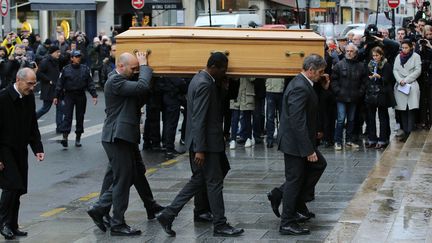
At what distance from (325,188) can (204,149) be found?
3.29 meters

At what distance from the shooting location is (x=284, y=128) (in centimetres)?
940

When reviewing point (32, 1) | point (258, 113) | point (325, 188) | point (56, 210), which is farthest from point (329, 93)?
point (32, 1)

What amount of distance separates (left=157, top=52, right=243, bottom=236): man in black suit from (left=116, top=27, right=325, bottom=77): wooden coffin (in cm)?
40

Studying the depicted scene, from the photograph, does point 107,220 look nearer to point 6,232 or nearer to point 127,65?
point 6,232

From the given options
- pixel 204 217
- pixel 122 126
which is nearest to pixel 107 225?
pixel 204 217

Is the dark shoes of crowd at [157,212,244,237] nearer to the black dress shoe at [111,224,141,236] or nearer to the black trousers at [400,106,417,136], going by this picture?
the black dress shoe at [111,224,141,236]

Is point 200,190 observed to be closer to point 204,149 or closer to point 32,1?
point 204,149

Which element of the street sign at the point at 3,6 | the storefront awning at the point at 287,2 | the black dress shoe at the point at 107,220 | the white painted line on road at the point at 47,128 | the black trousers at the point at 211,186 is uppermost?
the storefront awning at the point at 287,2

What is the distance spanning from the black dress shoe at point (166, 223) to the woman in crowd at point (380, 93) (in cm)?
749

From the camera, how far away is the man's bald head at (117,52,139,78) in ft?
30.6

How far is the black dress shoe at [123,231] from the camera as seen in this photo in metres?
9.43

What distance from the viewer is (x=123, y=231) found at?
9445 mm

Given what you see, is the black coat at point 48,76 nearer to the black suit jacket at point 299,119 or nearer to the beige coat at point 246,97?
the beige coat at point 246,97

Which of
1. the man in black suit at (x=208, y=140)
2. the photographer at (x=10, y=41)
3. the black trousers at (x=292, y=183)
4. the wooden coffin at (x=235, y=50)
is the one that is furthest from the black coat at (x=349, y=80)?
the photographer at (x=10, y=41)
